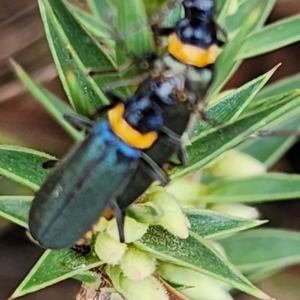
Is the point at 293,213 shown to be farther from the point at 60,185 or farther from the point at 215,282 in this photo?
the point at 60,185

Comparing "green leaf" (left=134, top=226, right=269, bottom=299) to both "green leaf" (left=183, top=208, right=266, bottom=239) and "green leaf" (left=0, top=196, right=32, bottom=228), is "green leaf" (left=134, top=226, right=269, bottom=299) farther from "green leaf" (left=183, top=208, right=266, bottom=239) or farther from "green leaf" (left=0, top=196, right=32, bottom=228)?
"green leaf" (left=0, top=196, right=32, bottom=228)

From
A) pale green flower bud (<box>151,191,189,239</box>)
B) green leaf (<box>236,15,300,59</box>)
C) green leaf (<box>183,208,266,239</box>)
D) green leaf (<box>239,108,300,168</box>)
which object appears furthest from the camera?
green leaf (<box>239,108,300,168</box>)

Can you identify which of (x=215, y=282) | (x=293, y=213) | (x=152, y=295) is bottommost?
(x=293, y=213)

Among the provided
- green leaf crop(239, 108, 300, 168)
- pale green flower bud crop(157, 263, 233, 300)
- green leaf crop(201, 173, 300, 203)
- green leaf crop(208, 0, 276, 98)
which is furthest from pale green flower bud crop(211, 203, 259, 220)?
green leaf crop(239, 108, 300, 168)

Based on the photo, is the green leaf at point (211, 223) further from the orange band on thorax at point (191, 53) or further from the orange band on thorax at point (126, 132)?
the orange band on thorax at point (191, 53)

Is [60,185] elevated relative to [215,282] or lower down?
elevated

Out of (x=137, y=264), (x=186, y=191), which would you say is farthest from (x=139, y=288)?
(x=186, y=191)

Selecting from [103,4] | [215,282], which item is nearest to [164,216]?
[215,282]
